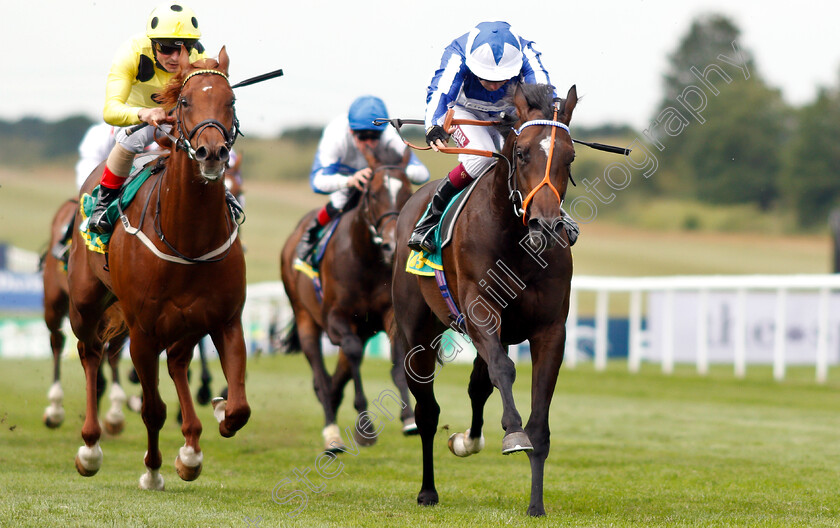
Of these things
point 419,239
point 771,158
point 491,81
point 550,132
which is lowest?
point 419,239

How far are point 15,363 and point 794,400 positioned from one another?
1332 centimetres

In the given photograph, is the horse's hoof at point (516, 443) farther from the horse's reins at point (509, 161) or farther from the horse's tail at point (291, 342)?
the horse's tail at point (291, 342)

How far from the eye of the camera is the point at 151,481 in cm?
628

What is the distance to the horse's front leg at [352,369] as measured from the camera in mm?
8297

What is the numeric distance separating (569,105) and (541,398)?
1.45m

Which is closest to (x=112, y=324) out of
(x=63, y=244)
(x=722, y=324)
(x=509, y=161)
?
(x=63, y=244)

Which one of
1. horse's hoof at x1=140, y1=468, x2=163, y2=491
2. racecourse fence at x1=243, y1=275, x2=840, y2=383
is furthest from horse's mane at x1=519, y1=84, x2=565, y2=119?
racecourse fence at x1=243, y1=275, x2=840, y2=383

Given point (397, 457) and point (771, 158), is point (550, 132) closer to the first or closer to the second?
point (397, 457)

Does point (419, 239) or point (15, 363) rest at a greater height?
point (419, 239)

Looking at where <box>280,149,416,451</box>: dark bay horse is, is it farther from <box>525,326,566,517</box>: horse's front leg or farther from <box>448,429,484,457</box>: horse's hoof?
<box>525,326,566,517</box>: horse's front leg

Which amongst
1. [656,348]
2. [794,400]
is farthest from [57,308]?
[656,348]

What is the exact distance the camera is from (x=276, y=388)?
15.1 m

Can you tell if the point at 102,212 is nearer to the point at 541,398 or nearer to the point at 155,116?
the point at 155,116

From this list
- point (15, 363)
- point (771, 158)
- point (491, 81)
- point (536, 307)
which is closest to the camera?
point (536, 307)
